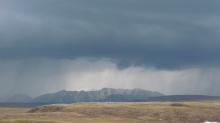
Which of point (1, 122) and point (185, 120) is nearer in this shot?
point (1, 122)

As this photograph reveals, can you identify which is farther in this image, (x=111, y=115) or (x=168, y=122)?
(x=111, y=115)

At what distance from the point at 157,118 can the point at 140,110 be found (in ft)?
38.4

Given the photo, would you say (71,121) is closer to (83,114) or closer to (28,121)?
(28,121)

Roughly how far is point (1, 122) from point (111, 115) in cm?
5686

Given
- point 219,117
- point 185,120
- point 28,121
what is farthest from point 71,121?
point 219,117

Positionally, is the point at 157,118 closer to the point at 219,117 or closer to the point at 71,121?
the point at 219,117

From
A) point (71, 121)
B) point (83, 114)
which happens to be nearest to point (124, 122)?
point (71, 121)

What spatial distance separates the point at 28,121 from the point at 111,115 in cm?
5329

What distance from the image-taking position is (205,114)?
7569 inches

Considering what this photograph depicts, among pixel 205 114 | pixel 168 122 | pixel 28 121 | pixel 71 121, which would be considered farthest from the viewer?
pixel 205 114

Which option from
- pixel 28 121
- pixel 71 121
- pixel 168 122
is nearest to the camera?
pixel 28 121

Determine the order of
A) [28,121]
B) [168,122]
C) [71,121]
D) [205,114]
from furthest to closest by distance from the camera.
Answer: [205,114], [168,122], [71,121], [28,121]

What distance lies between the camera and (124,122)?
166 m

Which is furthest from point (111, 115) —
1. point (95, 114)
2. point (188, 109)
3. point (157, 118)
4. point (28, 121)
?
point (28, 121)
